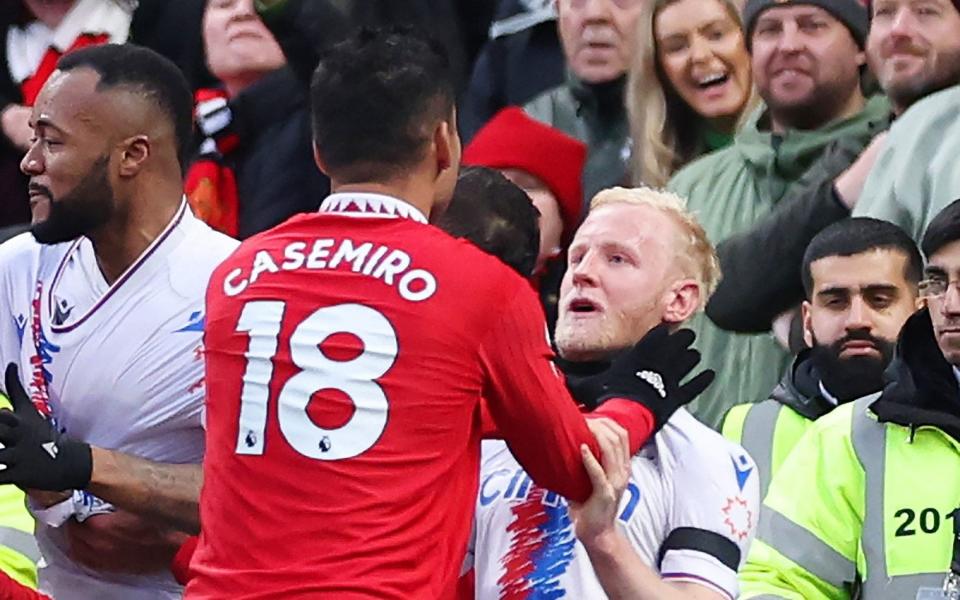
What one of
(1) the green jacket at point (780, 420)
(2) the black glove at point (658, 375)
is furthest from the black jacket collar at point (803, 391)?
(2) the black glove at point (658, 375)

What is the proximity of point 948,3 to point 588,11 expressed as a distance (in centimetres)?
143

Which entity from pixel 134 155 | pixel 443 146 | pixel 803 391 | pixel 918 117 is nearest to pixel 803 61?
pixel 918 117

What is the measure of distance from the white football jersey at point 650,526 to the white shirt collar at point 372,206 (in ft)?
2.37

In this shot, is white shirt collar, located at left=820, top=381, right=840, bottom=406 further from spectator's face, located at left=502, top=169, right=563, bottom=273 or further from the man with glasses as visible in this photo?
spectator's face, located at left=502, top=169, right=563, bottom=273

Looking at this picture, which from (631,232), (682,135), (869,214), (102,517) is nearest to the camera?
(631,232)

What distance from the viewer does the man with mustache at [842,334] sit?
6168mm

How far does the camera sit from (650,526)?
4.68 meters

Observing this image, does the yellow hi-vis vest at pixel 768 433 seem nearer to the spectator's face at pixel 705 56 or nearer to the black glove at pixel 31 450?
the spectator's face at pixel 705 56

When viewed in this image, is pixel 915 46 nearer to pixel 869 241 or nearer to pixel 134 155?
pixel 869 241

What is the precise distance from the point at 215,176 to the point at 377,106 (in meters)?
3.54

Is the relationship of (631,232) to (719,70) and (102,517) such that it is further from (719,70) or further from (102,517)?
(719,70)

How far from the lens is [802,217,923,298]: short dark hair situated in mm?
6168

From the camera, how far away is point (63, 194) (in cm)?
535

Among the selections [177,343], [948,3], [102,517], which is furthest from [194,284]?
[948,3]
